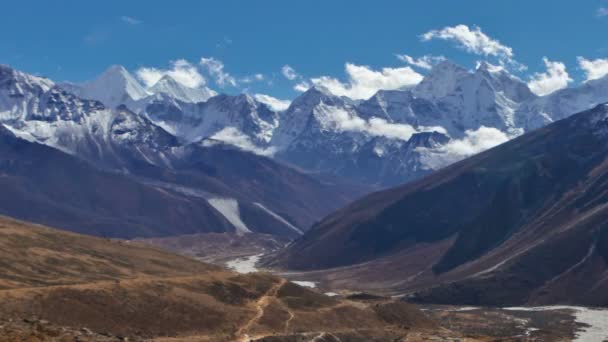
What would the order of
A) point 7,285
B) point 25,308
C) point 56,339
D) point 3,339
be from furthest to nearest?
1. point 7,285
2. point 25,308
3. point 56,339
4. point 3,339

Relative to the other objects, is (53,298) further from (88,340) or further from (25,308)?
(88,340)

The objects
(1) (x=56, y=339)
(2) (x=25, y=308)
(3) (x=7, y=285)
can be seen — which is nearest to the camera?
(1) (x=56, y=339)

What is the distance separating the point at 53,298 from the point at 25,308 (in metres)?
11.0

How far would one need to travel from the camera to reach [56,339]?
146375 mm

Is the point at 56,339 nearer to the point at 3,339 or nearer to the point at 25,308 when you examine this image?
the point at 3,339

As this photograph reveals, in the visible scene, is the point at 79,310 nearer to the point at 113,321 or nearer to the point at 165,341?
the point at 113,321

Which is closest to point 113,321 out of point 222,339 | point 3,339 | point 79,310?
point 79,310

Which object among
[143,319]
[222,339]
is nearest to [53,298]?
[143,319]

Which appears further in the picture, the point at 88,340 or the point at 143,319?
the point at 143,319

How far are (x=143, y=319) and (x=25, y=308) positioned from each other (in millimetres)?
26410

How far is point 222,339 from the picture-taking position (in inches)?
7746

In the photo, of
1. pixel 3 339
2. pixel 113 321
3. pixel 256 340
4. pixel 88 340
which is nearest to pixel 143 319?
pixel 113 321

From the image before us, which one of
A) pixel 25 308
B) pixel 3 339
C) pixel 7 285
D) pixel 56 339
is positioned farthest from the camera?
pixel 7 285

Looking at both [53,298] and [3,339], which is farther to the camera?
[53,298]
